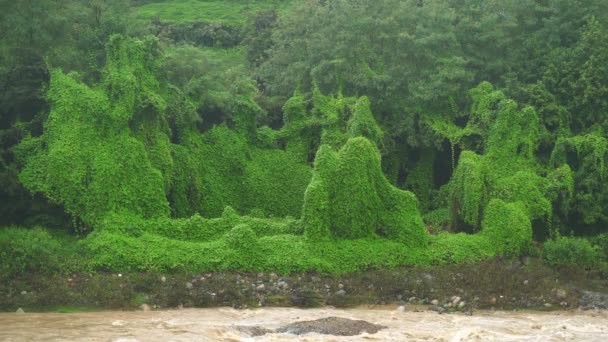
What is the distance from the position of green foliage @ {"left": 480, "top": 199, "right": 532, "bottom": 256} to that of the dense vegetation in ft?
0.22

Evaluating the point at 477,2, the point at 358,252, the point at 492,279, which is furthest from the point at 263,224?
the point at 477,2

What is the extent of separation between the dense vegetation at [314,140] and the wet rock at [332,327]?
156 inches

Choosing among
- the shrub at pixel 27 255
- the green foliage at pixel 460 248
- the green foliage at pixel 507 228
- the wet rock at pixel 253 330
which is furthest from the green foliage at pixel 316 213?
the shrub at pixel 27 255

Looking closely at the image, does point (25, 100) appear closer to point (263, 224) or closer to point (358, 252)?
point (263, 224)

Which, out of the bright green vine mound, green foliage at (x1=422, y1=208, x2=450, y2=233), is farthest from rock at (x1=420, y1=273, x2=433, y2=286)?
green foliage at (x1=422, y1=208, x2=450, y2=233)

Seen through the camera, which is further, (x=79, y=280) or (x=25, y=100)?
(x=25, y=100)

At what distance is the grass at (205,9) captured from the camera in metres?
44.5

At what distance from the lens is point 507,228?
2289 cm

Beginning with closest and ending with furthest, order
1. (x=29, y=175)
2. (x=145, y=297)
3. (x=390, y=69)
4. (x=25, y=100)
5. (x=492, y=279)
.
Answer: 1. (x=145, y=297)
2. (x=492, y=279)
3. (x=29, y=175)
4. (x=25, y=100)
5. (x=390, y=69)

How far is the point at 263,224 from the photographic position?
2303 centimetres

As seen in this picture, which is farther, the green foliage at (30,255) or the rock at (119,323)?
the green foliage at (30,255)

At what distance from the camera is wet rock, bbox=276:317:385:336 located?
54.5 feet

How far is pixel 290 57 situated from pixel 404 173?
6.60m

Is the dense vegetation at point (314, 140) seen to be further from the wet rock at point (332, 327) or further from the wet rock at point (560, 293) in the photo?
the wet rock at point (332, 327)
